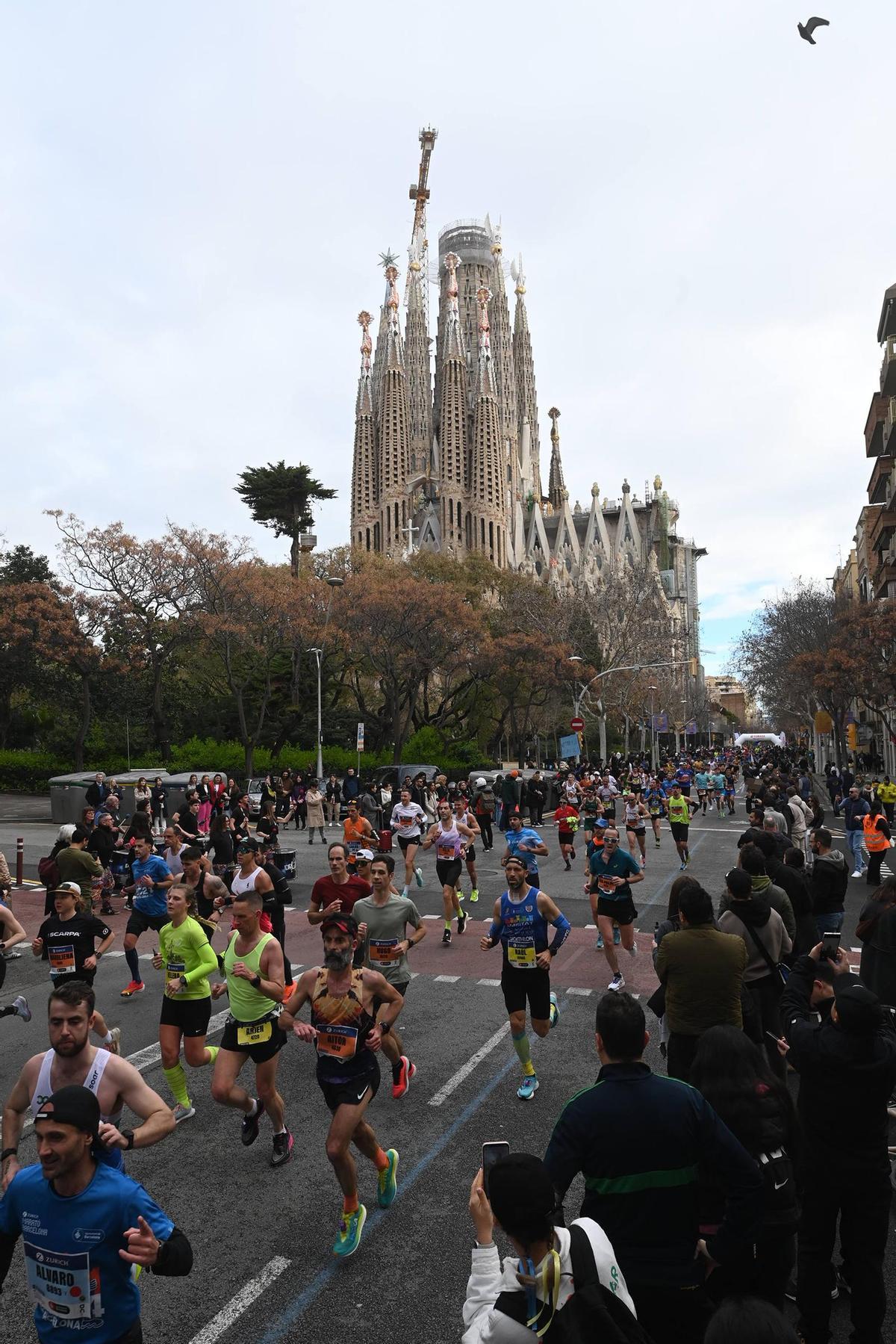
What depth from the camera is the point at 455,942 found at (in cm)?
1074

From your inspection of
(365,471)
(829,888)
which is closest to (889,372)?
(829,888)

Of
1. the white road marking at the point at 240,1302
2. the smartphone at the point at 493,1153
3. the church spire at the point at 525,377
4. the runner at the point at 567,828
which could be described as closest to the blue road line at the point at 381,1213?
the white road marking at the point at 240,1302

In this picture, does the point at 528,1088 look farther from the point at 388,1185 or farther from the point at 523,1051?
the point at 388,1185

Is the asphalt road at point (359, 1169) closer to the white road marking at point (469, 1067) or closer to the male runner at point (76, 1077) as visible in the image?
the white road marking at point (469, 1067)

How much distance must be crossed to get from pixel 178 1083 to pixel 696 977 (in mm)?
3373

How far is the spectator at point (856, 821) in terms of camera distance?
50.6 ft

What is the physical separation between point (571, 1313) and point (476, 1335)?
0.73ft

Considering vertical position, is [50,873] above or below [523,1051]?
above

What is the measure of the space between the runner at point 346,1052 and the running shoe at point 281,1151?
29.8 inches

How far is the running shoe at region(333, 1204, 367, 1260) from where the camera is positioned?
4062 mm

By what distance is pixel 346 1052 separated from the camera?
4219 millimetres

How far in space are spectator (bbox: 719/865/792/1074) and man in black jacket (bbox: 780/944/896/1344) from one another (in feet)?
6.63

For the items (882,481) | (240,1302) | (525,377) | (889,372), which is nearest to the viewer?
(240,1302)

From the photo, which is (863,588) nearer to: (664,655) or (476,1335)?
(664,655)
